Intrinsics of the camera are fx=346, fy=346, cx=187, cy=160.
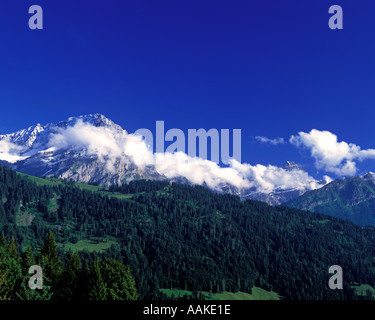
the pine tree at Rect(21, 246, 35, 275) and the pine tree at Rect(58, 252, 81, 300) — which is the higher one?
the pine tree at Rect(21, 246, 35, 275)

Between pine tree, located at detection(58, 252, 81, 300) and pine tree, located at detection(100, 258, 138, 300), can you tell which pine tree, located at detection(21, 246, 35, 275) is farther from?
pine tree, located at detection(100, 258, 138, 300)

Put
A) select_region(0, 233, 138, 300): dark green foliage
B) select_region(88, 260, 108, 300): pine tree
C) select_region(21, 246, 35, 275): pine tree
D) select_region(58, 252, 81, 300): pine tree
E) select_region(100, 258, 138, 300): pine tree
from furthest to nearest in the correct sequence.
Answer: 1. select_region(21, 246, 35, 275): pine tree
2. select_region(100, 258, 138, 300): pine tree
3. select_region(58, 252, 81, 300): pine tree
4. select_region(0, 233, 138, 300): dark green foliage
5. select_region(88, 260, 108, 300): pine tree

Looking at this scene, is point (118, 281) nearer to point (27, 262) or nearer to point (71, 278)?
point (71, 278)

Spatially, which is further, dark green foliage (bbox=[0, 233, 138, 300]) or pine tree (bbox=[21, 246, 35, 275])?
pine tree (bbox=[21, 246, 35, 275])

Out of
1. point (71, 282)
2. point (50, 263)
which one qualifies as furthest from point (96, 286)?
point (50, 263)

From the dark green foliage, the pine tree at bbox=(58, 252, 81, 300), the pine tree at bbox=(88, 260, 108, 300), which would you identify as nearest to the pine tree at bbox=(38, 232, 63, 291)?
the dark green foliage

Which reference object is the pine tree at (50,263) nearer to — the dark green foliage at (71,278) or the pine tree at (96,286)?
the dark green foliage at (71,278)

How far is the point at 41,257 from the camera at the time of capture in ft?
293

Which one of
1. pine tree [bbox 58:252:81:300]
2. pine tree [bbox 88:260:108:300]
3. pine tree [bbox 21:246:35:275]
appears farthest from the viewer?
pine tree [bbox 21:246:35:275]

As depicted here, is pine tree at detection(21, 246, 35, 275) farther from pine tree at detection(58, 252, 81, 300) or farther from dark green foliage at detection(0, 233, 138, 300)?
pine tree at detection(58, 252, 81, 300)
